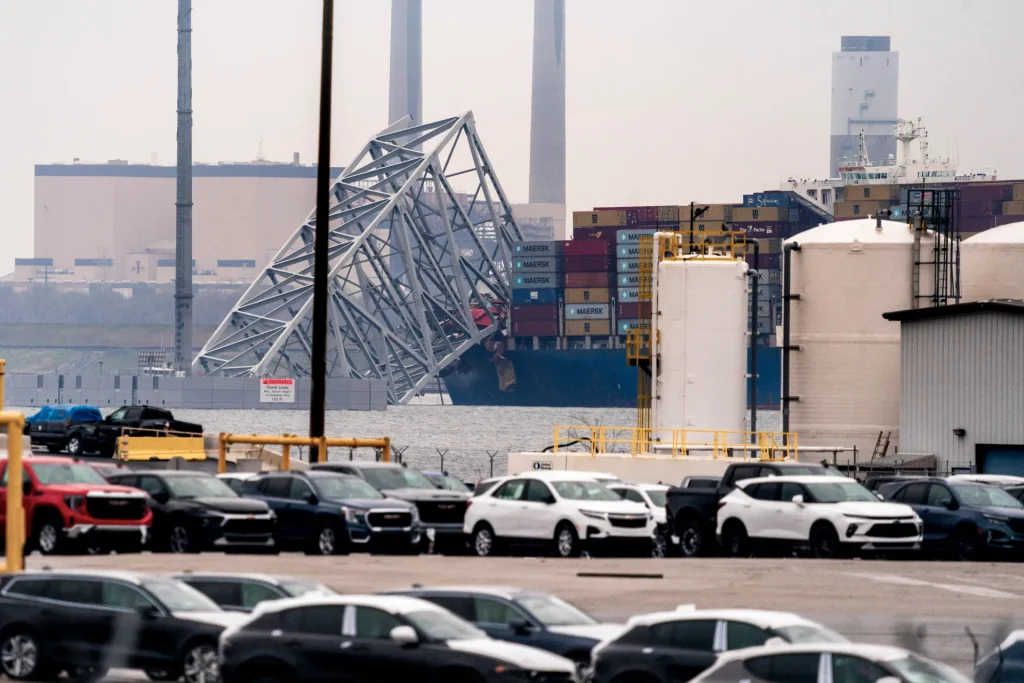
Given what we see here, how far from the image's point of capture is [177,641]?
15.3 meters

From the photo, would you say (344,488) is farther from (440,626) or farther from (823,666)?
(823,666)

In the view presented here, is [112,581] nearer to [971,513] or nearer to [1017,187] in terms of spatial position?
[971,513]

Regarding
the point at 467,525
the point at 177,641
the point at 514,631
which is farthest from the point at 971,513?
the point at 177,641

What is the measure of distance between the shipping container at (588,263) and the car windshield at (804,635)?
17981 cm

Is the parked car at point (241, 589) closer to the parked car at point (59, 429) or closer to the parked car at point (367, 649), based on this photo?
the parked car at point (367, 649)

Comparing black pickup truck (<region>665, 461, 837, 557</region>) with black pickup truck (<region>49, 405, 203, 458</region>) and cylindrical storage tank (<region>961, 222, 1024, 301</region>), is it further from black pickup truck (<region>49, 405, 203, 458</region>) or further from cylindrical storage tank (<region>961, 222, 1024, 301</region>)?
cylindrical storage tank (<region>961, 222, 1024, 301</region>)

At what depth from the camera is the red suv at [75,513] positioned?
983 inches

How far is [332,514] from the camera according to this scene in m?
27.5

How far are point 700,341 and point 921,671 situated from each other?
128 feet

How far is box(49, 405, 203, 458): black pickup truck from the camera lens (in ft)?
169

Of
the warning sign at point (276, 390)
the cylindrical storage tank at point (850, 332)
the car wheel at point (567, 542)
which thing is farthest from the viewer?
the warning sign at point (276, 390)

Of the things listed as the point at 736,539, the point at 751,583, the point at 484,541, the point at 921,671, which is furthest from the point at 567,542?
the point at 921,671

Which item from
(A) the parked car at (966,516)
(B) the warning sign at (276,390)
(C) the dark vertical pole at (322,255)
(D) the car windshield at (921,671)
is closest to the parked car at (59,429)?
(C) the dark vertical pole at (322,255)

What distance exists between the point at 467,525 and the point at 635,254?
162679 millimetres
